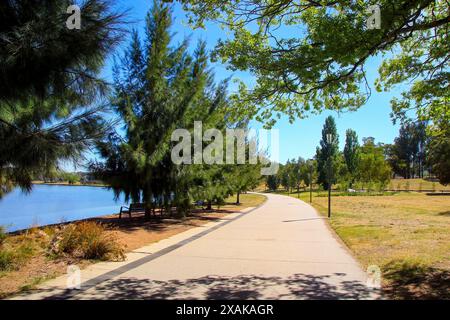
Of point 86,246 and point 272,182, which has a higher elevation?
point 86,246

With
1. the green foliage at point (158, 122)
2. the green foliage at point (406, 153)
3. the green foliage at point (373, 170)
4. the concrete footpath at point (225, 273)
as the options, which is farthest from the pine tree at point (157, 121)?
the green foliage at point (406, 153)

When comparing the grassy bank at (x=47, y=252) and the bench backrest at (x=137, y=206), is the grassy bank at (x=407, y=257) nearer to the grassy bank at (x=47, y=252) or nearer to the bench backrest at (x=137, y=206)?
the grassy bank at (x=47, y=252)

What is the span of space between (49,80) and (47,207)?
21.5 meters

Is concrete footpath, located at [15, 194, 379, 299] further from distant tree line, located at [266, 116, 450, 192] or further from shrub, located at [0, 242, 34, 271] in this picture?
distant tree line, located at [266, 116, 450, 192]

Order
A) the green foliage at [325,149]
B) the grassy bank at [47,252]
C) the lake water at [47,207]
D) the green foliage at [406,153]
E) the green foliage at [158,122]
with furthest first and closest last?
the green foliage at [406,153] → the green foliage at [325,149] → the green foliage at [158,122] → the lake water at [47,207] → the grassy bank at [47,252]

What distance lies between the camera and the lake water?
8547 millimetres

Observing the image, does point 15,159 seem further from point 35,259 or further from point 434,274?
point 434,274

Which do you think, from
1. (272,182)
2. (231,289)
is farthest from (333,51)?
(272,182)

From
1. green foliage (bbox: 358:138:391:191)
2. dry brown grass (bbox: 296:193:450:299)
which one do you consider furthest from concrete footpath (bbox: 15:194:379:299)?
green foliage (bbox: 358:138:391:191)

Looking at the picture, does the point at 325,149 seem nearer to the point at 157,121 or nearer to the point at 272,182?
the point at 272,182

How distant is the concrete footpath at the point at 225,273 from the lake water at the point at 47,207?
229cm

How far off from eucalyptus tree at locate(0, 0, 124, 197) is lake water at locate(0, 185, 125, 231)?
179cm

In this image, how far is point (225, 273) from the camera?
712cm

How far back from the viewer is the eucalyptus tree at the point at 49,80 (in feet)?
15.2
